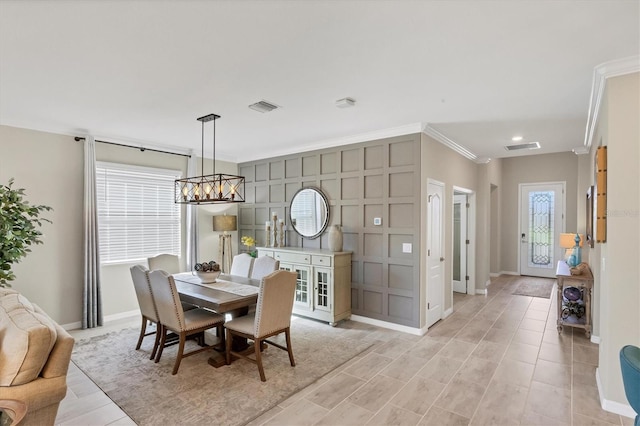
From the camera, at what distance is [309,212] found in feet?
17.6

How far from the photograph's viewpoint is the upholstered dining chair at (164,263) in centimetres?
451

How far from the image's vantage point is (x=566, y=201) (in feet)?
25.1

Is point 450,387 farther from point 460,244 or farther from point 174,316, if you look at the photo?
point 460,244

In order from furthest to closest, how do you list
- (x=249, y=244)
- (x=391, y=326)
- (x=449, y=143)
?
(x=249, y=244) < (x=449, y=143) < (x=391, y=326)

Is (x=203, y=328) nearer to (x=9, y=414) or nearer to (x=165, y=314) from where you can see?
(x=165, y=314)

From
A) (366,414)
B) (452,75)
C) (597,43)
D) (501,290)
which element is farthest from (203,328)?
(501,290)

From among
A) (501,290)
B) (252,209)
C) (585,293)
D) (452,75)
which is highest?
(452,75)

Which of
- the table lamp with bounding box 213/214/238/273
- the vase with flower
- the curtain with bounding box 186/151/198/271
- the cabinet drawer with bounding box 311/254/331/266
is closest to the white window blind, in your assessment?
the curtain with bounding box 186/151/198/271

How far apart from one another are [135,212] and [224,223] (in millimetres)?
1396

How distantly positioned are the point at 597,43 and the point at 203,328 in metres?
3.86

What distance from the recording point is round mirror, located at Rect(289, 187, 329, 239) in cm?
520

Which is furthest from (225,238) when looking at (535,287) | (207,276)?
(535,287)

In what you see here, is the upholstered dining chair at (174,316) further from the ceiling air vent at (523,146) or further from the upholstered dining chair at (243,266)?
the ceiling air vent at (523,146)

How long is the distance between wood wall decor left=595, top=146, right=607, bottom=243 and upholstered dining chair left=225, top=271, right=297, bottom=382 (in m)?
2.57
